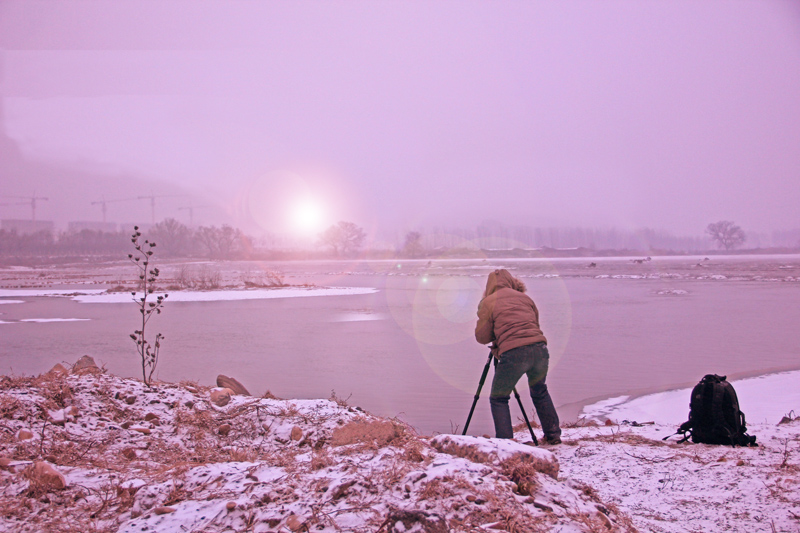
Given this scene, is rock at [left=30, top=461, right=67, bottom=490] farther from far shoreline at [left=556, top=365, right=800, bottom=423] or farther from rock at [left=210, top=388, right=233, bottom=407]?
far shoreline at [left=556, top=365, right=800, bottom=423]

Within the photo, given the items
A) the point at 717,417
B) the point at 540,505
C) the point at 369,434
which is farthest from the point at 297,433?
the point at 717,417

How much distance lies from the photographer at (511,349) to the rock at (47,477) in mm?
3168

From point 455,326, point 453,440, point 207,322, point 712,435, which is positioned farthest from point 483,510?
point 207,322

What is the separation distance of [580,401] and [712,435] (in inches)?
106

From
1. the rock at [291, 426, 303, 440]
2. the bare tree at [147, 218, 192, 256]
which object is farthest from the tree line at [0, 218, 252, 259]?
the rock at [291, 426, 303, 440]

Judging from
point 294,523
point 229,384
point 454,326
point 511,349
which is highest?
point 511,349

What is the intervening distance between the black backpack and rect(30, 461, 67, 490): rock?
4667mm

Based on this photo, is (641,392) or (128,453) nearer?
(128,453)

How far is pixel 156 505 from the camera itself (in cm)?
265

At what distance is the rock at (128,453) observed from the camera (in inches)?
147

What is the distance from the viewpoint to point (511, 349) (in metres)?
4.34

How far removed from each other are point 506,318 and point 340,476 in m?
2.20

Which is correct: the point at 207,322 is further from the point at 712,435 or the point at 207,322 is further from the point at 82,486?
the point at 712,435

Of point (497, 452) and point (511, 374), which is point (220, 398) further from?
point (497, 452)
